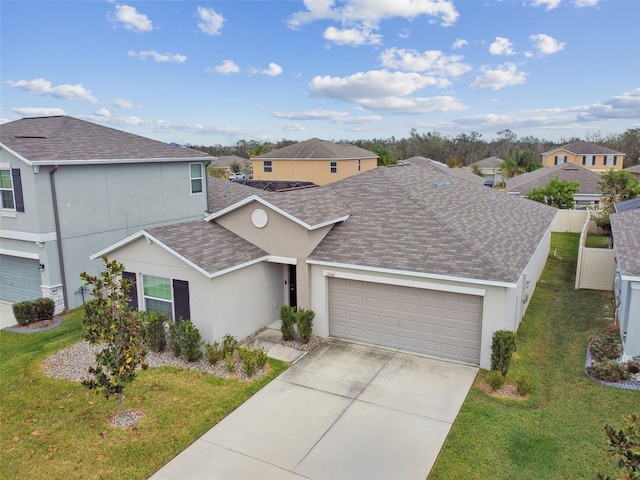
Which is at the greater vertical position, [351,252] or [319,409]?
[351,252]

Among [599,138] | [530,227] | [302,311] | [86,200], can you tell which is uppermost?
[599,138]

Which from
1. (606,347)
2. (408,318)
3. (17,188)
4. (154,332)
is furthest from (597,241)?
(17,188)

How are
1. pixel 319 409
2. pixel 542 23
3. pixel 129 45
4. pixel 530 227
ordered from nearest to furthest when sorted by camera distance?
1. pixel 319 409
2. pixel 530 227
3. pixel 542 23
4. pixel 129 45

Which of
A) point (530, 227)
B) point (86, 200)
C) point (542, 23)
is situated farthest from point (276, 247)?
point (542, 23)

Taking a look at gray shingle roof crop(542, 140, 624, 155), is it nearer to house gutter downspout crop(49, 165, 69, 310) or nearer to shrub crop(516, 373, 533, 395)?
shrub crop(516, 373, 533, 395)

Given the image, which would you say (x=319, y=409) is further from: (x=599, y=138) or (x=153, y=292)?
(x=599, y=138)

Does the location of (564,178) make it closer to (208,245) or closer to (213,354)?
(208,245)
